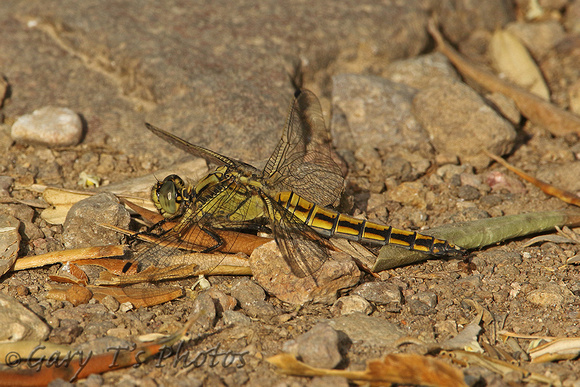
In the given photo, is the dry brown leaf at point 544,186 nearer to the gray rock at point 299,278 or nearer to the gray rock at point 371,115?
the gray rock at point 371,115

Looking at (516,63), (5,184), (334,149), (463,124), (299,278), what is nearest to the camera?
(299,278)

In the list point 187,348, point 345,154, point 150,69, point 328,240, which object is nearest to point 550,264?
point 328,240

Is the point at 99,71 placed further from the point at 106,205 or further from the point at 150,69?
the point at 106,205

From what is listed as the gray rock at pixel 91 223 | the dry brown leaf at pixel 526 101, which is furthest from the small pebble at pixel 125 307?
the dry brown leaf at pixel 526 101

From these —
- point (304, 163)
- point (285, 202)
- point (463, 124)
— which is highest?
point (463, 124)

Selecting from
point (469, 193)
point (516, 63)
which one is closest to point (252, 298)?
point (469, 193)

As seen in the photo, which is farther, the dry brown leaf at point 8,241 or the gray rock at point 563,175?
the gray rock at point 563,175

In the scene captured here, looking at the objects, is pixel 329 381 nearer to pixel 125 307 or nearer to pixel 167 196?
pixel 125 307
